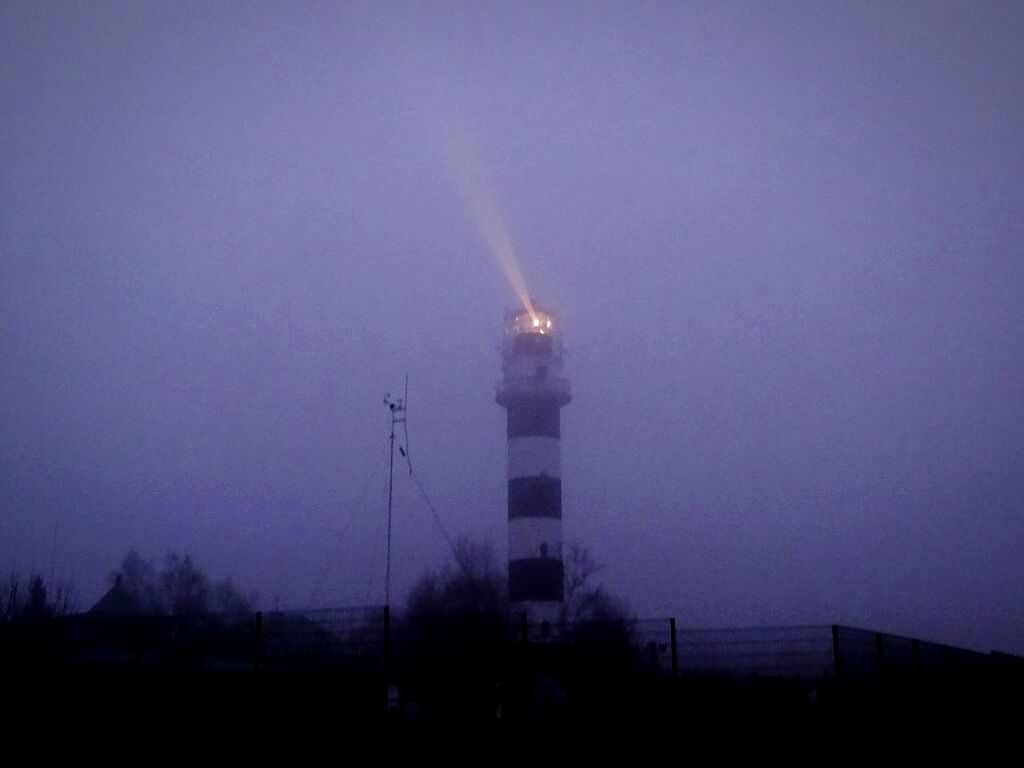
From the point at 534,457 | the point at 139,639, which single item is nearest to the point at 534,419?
the point at 534,457

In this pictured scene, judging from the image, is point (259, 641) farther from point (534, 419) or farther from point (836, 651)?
point (534, 419)

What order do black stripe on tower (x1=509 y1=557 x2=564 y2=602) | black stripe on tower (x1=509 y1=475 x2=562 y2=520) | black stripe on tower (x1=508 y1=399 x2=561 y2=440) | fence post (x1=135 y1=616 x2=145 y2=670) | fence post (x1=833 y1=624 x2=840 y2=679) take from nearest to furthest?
fence post (x1=833 y1=624 x2=840 y2=679) → fence post (x1=135 y1=616 x2=145 y2=670) → black stripe on tower (x1=509 y1=557 x2=564 y2=602) → black stripe on tower (x1=509 y1=475 x2=562 y2=520) → black stripe on tower (x1=508 y1=399 x2=561 y2=440)

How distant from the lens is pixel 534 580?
150 ft

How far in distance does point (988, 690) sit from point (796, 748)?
21.4ft

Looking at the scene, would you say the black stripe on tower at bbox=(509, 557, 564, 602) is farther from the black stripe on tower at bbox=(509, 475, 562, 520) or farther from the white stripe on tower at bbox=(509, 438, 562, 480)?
the white stripe on tower at bbox=(509, 438, 562, 480)

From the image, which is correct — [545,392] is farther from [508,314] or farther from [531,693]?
[531,693]

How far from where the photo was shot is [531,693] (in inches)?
569

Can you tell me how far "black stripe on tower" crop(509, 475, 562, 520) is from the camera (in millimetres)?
46562

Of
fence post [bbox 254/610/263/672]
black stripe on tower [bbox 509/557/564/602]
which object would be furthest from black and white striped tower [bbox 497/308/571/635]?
fence post [bbox 254/610/263/672]

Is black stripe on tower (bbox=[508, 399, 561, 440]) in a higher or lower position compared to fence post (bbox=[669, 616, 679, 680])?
higher

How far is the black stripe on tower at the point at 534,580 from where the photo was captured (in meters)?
45.6

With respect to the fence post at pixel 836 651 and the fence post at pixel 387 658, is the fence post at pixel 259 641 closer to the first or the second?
the fence post at pixel 387 658

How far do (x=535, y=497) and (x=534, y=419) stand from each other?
165 inches

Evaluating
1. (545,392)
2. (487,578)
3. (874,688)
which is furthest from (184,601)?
(874,688)
